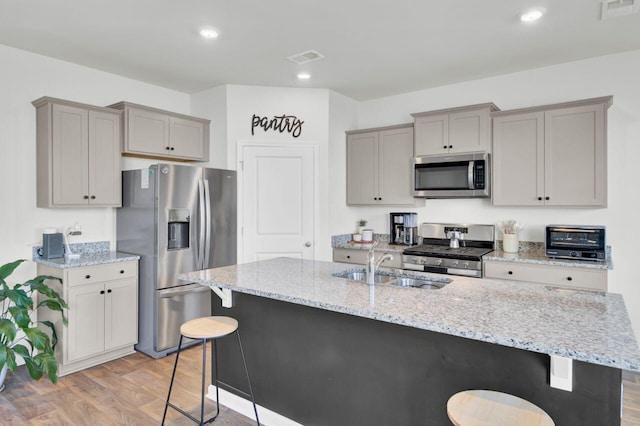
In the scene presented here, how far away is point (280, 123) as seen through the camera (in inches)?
171

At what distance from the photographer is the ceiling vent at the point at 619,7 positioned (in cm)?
253

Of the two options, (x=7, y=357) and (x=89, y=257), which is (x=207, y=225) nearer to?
(x=89, y=257)

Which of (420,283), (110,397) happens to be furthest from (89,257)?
(420,283)

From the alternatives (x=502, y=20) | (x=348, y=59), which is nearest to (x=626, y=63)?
(x=502, y=20)

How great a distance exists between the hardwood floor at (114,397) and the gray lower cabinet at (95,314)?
0.15 meters

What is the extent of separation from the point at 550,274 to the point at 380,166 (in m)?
2.05

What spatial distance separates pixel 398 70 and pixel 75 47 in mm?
2910

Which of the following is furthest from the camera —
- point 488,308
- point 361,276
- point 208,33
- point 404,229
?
point 404,229

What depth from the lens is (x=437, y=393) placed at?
5.76ft

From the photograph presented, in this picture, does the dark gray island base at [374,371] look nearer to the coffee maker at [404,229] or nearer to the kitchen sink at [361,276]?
the kitchen sink at [361,276]

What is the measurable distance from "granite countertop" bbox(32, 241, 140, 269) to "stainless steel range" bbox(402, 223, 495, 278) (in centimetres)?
272

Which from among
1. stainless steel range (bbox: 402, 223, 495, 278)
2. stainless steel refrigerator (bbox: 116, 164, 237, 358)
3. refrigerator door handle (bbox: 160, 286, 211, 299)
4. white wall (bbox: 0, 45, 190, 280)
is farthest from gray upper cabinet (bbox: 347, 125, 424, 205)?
white wall (bbox: 0, 45, 190, 280)

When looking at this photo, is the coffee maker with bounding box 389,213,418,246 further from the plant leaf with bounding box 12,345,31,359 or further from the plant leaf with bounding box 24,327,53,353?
the plant leaf with bounding box 12,345,31,359

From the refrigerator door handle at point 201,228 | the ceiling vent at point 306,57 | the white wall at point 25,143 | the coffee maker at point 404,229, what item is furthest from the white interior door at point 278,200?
the white wall at point 25,143
